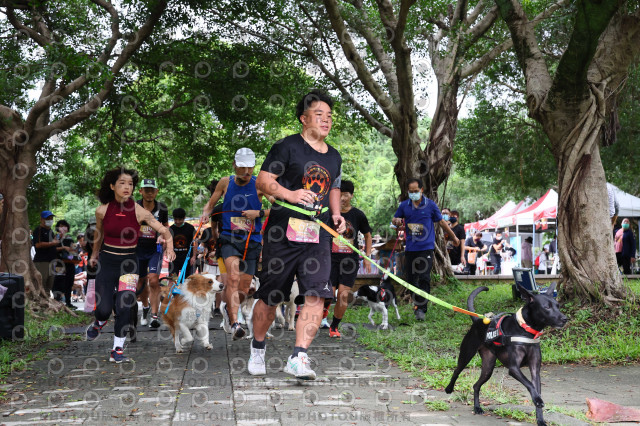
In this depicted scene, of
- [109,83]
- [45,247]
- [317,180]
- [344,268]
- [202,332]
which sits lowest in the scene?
[202,332]

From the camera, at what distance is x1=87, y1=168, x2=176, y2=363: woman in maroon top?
680 cm

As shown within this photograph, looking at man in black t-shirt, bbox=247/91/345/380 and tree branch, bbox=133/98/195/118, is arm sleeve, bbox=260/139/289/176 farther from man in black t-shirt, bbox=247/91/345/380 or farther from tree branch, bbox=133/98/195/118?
tree branch, bbox=133/98/195/118

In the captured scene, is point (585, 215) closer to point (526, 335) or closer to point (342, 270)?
point (342, 270)

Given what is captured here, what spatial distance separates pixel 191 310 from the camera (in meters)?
7.49

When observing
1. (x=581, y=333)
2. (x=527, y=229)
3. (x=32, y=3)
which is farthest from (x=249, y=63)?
(x=527, y=229)

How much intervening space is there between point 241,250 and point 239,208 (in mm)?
501

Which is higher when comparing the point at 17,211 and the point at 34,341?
the point at 17,211

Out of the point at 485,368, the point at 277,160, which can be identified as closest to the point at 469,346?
the point at 485,368

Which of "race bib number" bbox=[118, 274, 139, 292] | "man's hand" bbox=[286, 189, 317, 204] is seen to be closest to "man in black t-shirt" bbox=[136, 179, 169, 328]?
"race bib number" bbox=[118, 274, 139, 292]

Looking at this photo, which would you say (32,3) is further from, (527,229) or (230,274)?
(527,229)

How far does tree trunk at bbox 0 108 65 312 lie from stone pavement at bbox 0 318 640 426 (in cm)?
546

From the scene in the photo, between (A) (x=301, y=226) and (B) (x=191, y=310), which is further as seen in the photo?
(B) (x=191, y=310)

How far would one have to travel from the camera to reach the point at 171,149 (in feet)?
67.9

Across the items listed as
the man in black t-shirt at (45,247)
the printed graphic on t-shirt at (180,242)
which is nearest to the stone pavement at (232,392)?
the printed graphic on t-shirt at (180,242)
